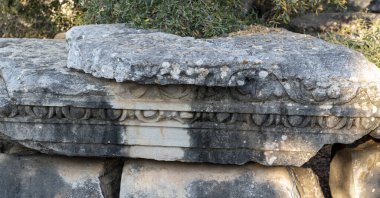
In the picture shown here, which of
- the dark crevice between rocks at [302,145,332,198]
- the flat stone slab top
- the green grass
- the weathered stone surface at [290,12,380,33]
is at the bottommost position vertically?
the dark crevice between rocks at [302,145,332,198]

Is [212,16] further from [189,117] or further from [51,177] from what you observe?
[51,177]

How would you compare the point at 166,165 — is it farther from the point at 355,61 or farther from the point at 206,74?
the point at 355,61

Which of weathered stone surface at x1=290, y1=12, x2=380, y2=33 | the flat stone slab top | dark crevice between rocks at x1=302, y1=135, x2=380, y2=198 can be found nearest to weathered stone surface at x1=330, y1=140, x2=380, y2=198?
the flat stone slab top

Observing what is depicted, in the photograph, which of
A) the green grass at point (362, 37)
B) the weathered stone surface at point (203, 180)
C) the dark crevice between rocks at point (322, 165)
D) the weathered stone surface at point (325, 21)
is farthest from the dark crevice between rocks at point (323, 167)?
the weathered stone surface at point (203, 180)

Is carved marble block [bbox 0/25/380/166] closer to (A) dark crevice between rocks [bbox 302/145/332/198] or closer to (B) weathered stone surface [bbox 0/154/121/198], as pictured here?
(B) weathered stone surface [bbox 0/154/121/198]

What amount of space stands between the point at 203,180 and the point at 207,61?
733 millimetres

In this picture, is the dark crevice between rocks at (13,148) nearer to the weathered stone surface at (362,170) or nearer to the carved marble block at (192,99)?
the carved marble block at (192,99)

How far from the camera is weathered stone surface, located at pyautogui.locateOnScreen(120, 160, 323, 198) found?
332cm

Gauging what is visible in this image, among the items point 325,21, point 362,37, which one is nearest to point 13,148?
point 362,37

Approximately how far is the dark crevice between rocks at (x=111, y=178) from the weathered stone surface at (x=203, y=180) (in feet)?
0.51

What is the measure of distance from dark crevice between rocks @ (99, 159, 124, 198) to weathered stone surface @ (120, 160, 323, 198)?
6.1 inches

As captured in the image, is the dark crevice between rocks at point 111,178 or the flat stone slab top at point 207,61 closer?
the flat stone slab top at point 207,61

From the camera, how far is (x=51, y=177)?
3465mm

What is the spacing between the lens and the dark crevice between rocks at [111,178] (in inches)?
138
